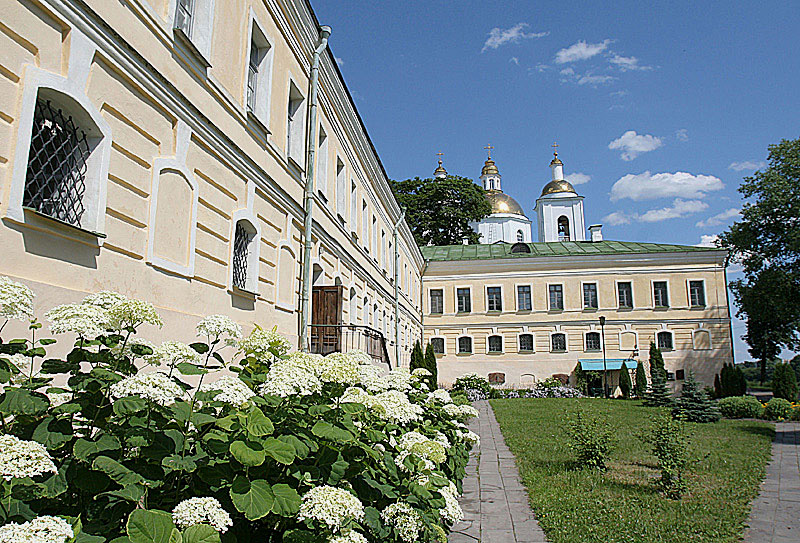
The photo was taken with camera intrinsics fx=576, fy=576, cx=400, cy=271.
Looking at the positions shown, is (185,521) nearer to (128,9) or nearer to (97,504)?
(97,504)

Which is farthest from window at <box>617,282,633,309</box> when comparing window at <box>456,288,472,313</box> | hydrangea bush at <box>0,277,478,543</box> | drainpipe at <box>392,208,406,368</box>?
hydrangea bush at <box>0,277,478,543</box>

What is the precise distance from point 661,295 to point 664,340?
2.57m

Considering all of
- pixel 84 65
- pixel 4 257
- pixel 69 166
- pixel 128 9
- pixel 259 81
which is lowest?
pixel 4 257

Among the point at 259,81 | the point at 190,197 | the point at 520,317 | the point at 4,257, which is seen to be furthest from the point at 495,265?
the point at 4,257

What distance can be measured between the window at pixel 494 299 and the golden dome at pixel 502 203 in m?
23.1

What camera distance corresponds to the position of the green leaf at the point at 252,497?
7.27 feet

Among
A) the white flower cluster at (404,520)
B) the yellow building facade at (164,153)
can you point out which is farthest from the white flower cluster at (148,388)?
the yellow building facade at (164,153)

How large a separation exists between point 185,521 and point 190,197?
5.29 metres

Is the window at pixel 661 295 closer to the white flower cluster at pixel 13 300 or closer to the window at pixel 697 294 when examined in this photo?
the window at pixel 697 294

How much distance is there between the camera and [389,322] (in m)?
22.9

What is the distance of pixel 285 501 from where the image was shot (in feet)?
7.78

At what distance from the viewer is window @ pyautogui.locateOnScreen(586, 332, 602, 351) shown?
107ft

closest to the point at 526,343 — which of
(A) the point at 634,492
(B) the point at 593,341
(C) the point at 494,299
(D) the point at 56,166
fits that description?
(C) the point at 494,299

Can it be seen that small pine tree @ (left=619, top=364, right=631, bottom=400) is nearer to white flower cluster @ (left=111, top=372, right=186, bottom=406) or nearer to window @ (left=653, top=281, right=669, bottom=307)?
window @ (left=653, top=281, right=669, bottom=307)
